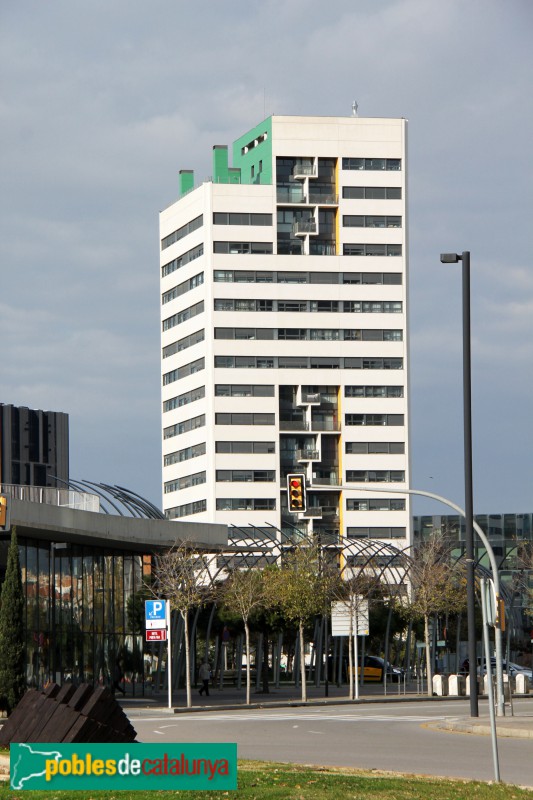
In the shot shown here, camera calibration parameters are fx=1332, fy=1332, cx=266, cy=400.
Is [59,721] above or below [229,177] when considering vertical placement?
below

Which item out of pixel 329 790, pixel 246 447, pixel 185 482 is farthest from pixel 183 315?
pixel 329 790

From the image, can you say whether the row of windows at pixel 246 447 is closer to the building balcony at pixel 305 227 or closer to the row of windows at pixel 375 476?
the row of windows at pixel 375 476

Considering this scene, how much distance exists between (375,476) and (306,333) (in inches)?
533

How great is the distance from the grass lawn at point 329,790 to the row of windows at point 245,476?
306 feet

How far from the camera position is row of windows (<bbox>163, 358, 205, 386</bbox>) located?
115 metres

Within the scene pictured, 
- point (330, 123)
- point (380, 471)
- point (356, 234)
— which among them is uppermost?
point (330, 123)

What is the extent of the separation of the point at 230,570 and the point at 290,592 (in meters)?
4.31

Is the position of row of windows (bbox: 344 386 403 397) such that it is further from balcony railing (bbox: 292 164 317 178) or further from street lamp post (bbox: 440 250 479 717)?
street lamp post (bbox: 440 250 479 717)

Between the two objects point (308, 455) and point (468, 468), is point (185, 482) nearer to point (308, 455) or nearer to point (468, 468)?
point (308, 455)

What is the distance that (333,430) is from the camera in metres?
114

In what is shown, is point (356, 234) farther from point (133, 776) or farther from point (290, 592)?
point (133, 776)

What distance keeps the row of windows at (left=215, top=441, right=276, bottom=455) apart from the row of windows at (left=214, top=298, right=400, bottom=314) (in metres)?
11.5

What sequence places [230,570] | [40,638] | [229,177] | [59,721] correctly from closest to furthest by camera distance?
[59,721] → [40,638] → [230,570] → [229,177]

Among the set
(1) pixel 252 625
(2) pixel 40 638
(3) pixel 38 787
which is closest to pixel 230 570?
(1) pixel 252 625
